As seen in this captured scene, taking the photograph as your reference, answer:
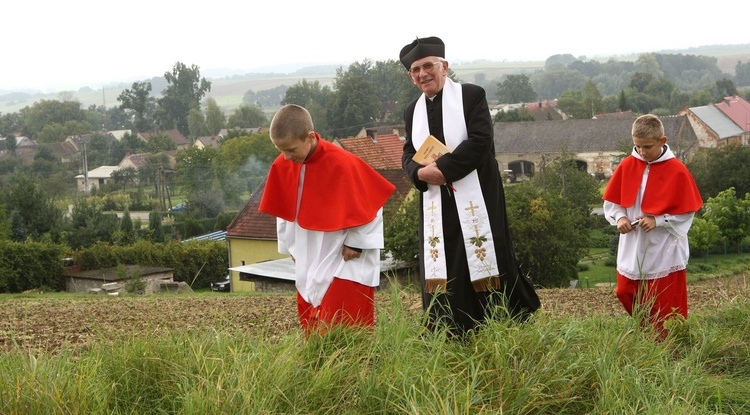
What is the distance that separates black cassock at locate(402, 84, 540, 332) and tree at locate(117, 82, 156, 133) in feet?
479

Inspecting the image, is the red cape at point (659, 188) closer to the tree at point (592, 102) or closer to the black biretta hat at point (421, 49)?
the black biretta hat at point (421, 49)

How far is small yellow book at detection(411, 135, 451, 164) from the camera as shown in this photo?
604 centimetres

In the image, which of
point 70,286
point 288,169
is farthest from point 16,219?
point 288,169

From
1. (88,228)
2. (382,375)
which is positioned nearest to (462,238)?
(382,375)

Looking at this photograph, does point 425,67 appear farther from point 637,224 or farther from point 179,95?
point 179,95

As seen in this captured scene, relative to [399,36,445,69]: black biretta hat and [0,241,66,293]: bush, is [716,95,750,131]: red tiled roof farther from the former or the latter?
[399,36,445,69]: black biretta hat

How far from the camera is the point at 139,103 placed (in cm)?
14988

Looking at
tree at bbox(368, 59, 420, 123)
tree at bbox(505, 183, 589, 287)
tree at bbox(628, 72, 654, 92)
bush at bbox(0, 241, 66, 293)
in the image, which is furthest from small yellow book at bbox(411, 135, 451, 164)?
tree at bbox(628, 72, 654, 92)

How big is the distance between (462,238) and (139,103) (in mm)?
149171

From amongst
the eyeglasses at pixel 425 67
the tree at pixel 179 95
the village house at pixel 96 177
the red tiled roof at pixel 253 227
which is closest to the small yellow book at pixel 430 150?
the eyeglasses at pixel 425 67

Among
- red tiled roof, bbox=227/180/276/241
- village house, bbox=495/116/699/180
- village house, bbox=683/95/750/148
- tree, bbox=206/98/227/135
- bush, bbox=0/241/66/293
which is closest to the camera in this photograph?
bush, bbox=0/241/66/293

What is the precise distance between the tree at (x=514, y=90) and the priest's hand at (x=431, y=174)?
163723 millimetres

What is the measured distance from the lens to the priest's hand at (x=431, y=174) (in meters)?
5.94

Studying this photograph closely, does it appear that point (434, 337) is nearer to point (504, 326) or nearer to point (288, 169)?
point (504, 326)
